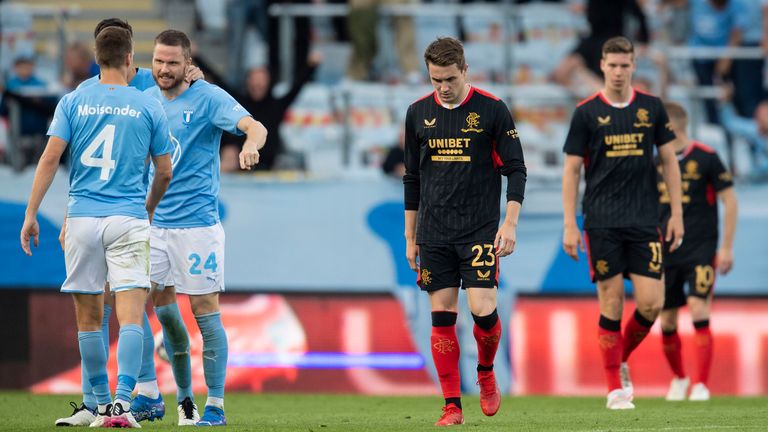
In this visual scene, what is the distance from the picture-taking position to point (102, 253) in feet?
23.5

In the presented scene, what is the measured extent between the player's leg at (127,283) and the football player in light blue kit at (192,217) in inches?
25.1

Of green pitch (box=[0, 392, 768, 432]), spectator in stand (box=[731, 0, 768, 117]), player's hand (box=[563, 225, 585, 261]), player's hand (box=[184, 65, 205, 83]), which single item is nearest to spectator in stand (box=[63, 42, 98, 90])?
green pitch (box=[0, 392, 768, 432])

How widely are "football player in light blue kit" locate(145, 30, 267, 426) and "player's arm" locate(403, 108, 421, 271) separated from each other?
3.26 ft

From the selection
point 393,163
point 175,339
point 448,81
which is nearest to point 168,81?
point 175,339

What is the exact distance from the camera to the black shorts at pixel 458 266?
301 inches

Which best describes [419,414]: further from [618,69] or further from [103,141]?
[103,141]

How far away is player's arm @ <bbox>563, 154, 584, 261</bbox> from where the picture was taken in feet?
30.0

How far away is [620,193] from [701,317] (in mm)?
2218

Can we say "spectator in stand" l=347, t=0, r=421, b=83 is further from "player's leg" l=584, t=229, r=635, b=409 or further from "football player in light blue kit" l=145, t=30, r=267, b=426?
"football player in light blue kit" l=145, t=30, r=267, b=426

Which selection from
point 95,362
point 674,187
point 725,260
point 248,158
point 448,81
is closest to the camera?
point 248,158

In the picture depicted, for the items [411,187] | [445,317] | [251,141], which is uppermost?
[251,141]

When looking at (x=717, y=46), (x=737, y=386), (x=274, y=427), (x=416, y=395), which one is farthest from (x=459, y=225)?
(x=717, y=46)

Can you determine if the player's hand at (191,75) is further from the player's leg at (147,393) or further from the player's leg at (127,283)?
the player's leg at (147,393)

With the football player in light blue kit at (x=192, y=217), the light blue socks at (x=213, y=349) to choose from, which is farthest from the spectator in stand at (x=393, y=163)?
the light blue socks at (x=213, y=349)
